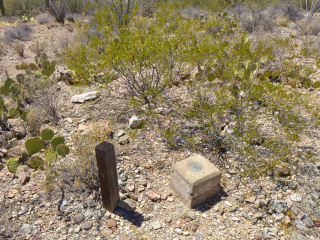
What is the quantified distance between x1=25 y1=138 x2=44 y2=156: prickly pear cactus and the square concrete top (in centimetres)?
236

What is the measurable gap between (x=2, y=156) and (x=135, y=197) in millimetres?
2548

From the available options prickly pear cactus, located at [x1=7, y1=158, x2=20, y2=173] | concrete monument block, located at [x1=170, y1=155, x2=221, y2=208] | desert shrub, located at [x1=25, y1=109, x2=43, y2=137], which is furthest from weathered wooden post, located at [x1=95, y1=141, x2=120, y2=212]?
desert shrub, located at [x1=25, y1=109, x2=43, y2=137]

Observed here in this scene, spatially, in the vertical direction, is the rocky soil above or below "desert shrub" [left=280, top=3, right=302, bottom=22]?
below

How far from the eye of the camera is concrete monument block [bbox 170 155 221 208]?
301 cm

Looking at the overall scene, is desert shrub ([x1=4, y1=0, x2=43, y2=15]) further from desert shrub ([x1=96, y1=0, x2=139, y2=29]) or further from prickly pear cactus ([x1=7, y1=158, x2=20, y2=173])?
prickly pear cactus ([x1=7, y1=158, x2=20, y2=173])

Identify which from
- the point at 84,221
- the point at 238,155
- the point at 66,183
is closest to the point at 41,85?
the point at 66,183

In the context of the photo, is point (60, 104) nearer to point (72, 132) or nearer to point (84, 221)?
point (72, 132)

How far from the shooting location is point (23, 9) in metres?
22.1

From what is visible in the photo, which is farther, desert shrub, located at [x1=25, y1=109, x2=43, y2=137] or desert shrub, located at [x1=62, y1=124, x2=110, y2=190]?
desert shrub, located at [x1=25, y1=109, x2=43, y2=137]

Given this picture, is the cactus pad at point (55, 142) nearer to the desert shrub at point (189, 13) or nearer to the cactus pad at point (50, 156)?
the cactus pad at point (50, 156)

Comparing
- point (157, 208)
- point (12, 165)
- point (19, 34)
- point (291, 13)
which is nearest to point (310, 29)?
point (291, 13)

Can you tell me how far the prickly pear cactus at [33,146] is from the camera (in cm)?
384

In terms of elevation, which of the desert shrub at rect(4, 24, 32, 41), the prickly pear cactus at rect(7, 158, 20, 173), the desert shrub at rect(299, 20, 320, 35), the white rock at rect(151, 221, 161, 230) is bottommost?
the white rock at rect(151, 221, 161, 230)

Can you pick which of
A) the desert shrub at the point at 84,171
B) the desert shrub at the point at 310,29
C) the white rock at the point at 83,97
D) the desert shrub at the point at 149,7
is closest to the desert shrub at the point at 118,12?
the desert shrub at the point at 149,7
